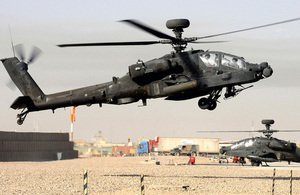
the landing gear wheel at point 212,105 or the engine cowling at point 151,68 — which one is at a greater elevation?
the engine cowling at point 151,68

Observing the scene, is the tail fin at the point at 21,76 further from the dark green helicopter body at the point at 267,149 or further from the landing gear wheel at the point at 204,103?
the dark green helicopter body at the point at 267,149

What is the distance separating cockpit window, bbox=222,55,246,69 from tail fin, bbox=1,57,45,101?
1221cm

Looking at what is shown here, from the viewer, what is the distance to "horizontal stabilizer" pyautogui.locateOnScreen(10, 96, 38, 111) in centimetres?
2917

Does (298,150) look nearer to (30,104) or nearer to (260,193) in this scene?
(260,193)

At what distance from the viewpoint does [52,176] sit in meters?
30.6

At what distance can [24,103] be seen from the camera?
29344 millimetres

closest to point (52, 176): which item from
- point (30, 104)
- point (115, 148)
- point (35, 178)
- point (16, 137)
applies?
point (35, 178)

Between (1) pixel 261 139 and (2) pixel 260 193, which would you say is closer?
(2) pixel 260 193

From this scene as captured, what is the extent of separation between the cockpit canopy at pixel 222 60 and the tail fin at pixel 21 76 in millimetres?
11226

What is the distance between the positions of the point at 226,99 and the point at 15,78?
14.2 metres

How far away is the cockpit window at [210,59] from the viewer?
975 inches

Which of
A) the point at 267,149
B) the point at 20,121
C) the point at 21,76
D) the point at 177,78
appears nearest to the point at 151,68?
the point at 177,78

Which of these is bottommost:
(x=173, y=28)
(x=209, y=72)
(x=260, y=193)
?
(x=260, y=193)

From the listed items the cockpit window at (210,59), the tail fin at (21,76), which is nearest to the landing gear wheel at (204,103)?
the cockpit window at (210,59)
